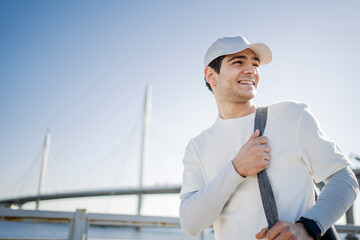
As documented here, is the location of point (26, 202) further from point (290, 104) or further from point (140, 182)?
point (290, 104)

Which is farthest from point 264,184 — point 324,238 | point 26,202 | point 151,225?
point 26,202

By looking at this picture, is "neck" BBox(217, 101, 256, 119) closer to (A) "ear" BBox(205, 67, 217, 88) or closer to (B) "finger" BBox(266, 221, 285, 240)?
(A) "ear" BBox(205, 67, 217, 88)

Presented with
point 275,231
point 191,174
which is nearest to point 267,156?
point 275,231

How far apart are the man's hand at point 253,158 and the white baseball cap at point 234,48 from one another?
38 centimetres

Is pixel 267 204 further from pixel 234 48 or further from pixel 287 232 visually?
pixel 234 48

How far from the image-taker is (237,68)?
120cm

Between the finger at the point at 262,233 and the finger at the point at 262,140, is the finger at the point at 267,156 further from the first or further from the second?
the finger at the point at 262,233

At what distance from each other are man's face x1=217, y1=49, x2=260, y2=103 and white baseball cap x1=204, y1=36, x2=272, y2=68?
0.03 meters

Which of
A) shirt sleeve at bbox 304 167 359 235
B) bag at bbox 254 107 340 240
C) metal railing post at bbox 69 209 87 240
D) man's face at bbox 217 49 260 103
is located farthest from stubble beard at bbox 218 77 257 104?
metal railing post at bbox 69 209 87 240

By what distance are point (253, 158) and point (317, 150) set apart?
20cm

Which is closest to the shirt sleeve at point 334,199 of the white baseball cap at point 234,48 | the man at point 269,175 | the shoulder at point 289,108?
the man at point 269,175

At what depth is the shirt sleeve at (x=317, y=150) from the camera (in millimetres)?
927

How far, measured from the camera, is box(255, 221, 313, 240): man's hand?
0.81 m

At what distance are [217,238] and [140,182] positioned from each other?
20.0 metres
